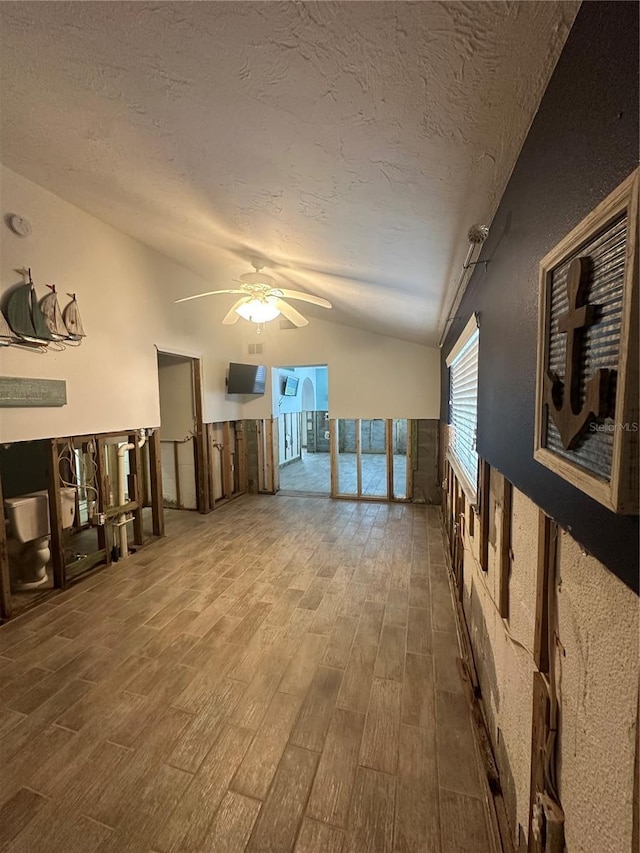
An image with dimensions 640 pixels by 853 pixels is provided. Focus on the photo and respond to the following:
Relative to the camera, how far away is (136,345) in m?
3.40

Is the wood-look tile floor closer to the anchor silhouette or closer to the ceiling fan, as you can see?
the anchor silhouette

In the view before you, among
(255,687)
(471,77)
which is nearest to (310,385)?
(255,687)

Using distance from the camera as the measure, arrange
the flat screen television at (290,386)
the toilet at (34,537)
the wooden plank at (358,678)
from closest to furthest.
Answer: the wooden plank at (358,678) < the toilet at (34,537) < the flat screen television at (290,386)

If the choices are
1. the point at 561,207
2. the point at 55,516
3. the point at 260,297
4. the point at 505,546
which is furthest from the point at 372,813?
the point at 260,297

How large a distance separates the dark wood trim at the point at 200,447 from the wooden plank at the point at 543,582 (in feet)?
14.2

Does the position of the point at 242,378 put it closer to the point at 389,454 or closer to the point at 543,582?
the point at 389,454

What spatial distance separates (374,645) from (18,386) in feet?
9.68

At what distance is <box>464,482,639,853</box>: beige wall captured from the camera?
53 centimetres

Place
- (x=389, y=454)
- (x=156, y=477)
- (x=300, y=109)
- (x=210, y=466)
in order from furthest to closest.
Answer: (x=389, y=454), (x=210, y=466), (x=156, y=477), (x=300, y=109)

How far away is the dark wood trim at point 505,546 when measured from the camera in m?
1.19

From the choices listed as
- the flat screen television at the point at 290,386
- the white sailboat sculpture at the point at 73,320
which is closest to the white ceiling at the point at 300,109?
the white sailboat sculpture at the point at 73,320

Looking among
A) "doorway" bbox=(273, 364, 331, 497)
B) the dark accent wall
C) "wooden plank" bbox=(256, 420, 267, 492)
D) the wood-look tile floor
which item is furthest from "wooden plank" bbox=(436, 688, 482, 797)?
"wooden plank" bbox=(256, 420, 267, 492)

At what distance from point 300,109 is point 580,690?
1618 millimetres

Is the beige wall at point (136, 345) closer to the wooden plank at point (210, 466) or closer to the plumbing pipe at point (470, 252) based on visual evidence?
the wooden plank at point (210, 466)
